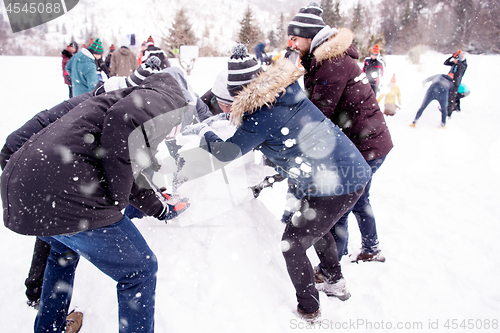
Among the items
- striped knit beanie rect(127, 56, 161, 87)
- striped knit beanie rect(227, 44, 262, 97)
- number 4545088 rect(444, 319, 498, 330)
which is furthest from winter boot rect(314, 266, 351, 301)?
striped knit beanie rect(127, 56, 161, 87)

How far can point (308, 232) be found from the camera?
155 cm

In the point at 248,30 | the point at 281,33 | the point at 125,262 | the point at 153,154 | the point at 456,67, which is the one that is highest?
the point at 153,154

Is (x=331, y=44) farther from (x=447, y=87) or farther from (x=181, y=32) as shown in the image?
(x=181, y=32)

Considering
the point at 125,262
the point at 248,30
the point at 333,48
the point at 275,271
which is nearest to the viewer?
the point at 125,262

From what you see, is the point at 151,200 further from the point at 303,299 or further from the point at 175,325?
the point at 303,299

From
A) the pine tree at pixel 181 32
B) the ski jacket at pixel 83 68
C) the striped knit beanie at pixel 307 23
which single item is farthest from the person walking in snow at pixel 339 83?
the pine tree at pixel 181 32

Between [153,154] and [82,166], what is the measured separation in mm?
381

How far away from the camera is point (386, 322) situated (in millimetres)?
1803

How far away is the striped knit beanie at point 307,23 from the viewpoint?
1.90 m

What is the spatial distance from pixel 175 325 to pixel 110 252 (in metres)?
0.78

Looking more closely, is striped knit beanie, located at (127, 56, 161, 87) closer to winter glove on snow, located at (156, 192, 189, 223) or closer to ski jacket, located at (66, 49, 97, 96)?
winter glove on snow, located at (156, 192, 189, 223)

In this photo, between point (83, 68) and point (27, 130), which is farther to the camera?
point (83, 68)

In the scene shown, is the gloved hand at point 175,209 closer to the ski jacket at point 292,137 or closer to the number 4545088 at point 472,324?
the ski jacket at point 292,137

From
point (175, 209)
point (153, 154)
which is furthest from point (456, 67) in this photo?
point (153, 154)
